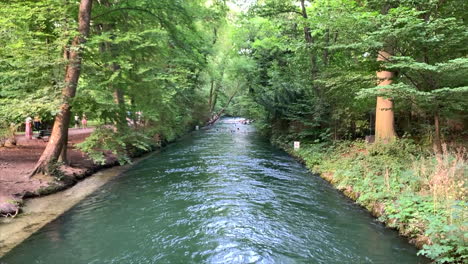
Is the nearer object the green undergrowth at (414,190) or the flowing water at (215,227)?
the green undergrowth at (414,190)

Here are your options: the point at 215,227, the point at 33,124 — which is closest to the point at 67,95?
the point at 215,227

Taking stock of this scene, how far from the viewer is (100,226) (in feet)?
20.5

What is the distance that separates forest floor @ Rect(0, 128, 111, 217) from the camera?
7.13 meters

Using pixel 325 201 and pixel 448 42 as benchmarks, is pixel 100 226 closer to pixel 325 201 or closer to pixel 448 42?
pixel 325 201

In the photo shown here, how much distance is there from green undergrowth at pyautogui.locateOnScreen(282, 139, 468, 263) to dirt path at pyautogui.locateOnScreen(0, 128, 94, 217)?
28.8ft

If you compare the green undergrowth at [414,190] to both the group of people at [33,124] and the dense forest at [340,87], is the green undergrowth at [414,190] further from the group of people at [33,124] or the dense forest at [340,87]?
the group of people at [33,124]

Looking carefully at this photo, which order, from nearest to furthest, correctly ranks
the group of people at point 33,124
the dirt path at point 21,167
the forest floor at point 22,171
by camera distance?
the forest floor at point 22,171
the dirt path at point 21,167
the group of people at point 33,124

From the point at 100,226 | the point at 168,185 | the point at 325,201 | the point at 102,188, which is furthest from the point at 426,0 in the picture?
the point at 102,188

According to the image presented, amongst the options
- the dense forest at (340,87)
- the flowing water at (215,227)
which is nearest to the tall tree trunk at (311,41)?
the dense forest at (340,87)

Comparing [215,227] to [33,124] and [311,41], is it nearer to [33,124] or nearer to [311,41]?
[311,41]

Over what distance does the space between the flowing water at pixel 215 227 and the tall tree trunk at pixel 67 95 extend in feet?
6.89

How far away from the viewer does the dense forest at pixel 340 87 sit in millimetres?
6348

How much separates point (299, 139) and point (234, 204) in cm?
1051

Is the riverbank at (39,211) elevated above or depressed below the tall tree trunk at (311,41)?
below
